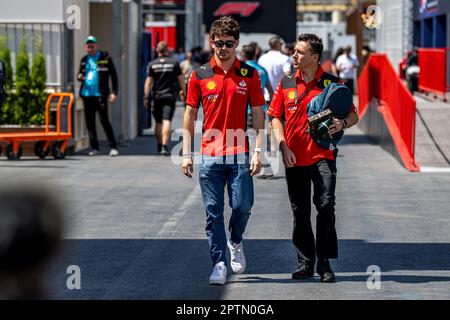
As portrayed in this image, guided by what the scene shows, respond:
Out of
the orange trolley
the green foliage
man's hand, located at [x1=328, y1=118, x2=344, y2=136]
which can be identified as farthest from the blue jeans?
the green foliage

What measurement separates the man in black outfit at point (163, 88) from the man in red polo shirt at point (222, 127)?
1134cm

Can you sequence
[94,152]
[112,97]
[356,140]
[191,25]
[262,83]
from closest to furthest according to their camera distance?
[262,83] → [112,97] → [94,152] → [356,140] → [191,25]

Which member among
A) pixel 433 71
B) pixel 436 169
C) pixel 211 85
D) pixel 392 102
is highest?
pixel 211 85

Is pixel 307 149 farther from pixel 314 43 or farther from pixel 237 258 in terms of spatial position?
pixel 237 258

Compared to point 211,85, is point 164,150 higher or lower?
lower

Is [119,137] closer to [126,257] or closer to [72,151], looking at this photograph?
[72,151]

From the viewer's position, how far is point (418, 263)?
7859 mm

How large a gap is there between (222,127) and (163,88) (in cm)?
1164

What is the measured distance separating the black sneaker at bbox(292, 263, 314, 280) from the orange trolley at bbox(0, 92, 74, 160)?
35.2 ft

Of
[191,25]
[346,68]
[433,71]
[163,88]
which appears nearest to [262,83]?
[163,88]

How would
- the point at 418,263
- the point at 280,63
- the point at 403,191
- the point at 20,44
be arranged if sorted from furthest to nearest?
the point at 20,44
the point at 280,63
the point at 403,191
the point at 418,263

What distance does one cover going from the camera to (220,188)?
6895 mm
